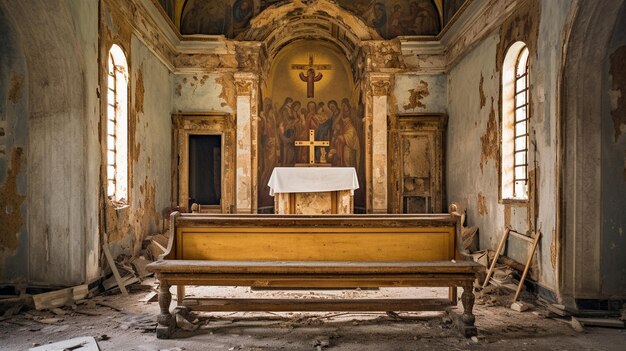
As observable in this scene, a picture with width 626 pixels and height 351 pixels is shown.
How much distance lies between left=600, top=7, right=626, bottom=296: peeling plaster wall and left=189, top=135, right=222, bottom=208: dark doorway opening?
8506mm

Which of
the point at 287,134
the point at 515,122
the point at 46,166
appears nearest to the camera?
the point at 46,166

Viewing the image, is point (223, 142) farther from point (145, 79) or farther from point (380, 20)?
point (380, 20)

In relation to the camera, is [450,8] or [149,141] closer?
[149,141]

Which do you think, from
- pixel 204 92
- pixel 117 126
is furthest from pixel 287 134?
pixel 117 126

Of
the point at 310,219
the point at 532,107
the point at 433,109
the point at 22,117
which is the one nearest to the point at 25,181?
the point at 22,117

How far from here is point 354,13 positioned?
1034 cm

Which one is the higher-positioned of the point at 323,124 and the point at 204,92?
the point at 204,92

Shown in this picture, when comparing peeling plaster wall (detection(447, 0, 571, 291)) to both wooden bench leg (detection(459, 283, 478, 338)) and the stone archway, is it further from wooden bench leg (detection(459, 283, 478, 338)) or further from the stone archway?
wooden bench leg (detection(459, 283, 478, 338))

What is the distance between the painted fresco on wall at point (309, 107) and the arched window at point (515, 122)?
18.6 ft

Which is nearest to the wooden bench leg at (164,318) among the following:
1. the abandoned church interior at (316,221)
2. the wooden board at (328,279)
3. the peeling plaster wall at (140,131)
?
the abandoned church interior at (316,221)

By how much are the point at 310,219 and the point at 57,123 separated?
→ 3.78 metres

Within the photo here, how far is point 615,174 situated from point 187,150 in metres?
8.74

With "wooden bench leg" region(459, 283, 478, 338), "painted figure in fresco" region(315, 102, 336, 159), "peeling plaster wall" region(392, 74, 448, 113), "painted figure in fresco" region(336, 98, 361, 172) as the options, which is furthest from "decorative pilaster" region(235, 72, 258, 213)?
"wooden bench leg" region(459, 283, 478, 338)

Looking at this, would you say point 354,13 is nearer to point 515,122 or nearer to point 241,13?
point 241,13
